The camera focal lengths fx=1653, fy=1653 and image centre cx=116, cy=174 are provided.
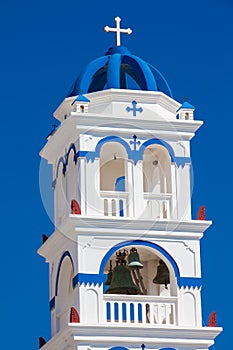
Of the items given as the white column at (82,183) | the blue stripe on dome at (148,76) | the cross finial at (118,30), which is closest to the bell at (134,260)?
the white column at (82,183)

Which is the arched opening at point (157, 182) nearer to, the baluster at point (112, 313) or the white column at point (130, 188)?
the white column at point (130, 188)

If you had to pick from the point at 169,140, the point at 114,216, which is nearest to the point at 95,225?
the point at 114,216

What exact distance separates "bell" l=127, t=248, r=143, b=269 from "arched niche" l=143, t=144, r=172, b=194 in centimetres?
165

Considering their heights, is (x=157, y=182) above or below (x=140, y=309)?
above

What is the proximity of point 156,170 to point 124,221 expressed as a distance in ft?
8.86

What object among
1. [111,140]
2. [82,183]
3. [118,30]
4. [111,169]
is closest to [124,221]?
[82,183]

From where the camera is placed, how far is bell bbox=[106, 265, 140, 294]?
124 feet

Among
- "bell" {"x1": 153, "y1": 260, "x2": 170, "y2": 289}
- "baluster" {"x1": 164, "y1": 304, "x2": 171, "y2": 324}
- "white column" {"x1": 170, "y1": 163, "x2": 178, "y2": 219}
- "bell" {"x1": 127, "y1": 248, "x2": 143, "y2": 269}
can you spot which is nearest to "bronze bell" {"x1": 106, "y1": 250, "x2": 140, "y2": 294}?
"bell" {"x1": 127, "y1": 248, "x2": 143, "y2": 269}

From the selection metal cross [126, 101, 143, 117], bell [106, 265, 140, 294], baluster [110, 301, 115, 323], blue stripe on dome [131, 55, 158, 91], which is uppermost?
blue stripe on dome [131, 55, 158, 91]

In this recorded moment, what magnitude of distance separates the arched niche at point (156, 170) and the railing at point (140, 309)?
2775 mm

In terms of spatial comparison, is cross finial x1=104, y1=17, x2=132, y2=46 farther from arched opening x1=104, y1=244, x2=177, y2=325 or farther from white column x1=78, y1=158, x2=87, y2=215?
arched opening x1=104, y1=244, x2=177, y2=325

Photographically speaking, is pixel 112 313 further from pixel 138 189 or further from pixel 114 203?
pixel 138 189

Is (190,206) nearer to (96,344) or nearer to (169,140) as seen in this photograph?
(169,140)

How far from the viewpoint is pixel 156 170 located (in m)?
39.7
